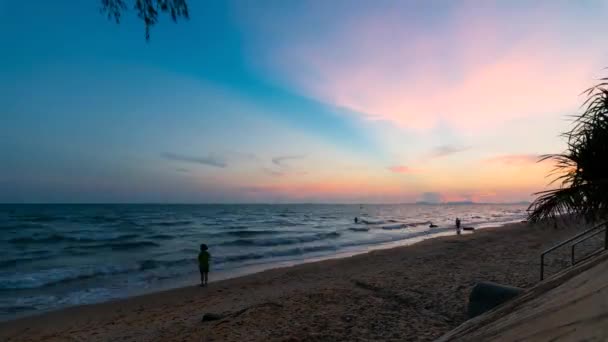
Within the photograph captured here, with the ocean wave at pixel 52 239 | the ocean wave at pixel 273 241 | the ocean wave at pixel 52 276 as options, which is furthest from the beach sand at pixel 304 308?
the ocean wave at pixel 52 239

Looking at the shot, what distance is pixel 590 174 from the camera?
5.88 meters

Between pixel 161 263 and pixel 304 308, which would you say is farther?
pixel 161 263

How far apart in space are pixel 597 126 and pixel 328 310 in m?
6.91

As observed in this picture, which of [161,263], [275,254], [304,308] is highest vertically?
[304,308]

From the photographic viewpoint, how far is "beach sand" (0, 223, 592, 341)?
23.4 ft

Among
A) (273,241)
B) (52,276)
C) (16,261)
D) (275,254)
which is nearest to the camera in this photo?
(52,276)

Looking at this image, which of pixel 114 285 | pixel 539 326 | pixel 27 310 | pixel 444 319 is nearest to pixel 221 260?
pixel 114 285

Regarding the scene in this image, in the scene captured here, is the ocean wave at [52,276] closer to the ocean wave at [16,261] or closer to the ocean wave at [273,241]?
the ocean wave at [16,261]

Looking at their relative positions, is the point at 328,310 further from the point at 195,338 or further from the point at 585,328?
the point at 585,328

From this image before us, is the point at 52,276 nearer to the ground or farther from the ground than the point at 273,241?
farther from the ground

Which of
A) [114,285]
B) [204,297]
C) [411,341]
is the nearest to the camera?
[411,341]

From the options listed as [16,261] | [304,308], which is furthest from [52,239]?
[304,308]

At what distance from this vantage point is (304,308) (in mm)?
8727

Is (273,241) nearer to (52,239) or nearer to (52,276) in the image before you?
(52,276)
